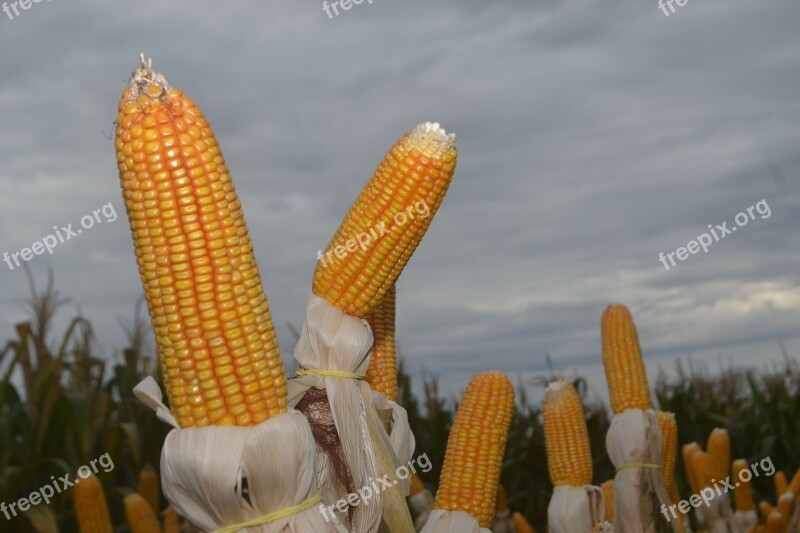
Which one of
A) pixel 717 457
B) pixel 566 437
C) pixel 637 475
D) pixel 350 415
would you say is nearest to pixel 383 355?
pixel 350 415

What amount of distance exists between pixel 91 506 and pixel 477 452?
2.44 metres

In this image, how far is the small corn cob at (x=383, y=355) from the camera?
378cm

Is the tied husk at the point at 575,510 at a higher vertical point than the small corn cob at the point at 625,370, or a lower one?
lower

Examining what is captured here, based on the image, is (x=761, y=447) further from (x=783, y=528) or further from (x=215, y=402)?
(x=215, y=402)

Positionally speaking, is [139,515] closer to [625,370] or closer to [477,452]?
[477,452]

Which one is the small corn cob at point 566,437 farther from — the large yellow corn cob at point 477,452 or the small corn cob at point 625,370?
the large yellow corn cob at point 477,452

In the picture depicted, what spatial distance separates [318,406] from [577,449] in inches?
103

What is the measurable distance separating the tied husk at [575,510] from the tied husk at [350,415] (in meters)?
2.25

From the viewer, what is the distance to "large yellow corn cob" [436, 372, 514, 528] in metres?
3.83

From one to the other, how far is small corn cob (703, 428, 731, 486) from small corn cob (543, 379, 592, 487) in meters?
1.88

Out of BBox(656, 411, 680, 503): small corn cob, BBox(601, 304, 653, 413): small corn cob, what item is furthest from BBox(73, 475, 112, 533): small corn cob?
BBox(656, 411, 680, 503): small corn cob

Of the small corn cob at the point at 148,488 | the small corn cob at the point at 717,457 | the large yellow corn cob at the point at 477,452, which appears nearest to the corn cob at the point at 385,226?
the large yellow corn cob at the point at 477,452

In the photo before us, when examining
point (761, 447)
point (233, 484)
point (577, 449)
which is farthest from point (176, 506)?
point (761, 447)

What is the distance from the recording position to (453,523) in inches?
148
